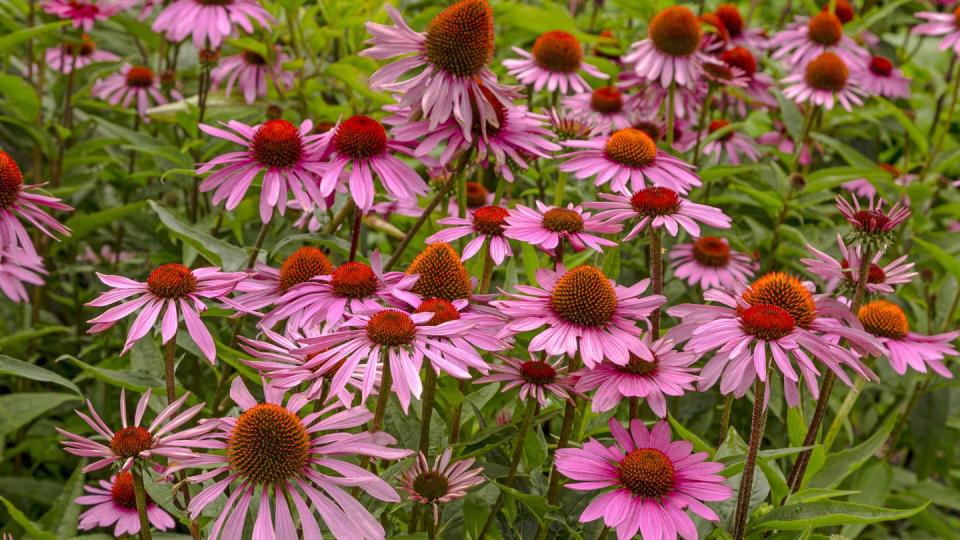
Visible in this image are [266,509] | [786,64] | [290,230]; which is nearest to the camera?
[266,509]

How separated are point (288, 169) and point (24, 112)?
3.94ft

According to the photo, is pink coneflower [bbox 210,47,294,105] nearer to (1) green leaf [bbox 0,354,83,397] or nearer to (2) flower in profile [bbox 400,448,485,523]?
(1) green leaf [bbox 0,354,83,397]

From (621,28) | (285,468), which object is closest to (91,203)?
(621,28)

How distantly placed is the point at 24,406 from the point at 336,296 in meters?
0.99

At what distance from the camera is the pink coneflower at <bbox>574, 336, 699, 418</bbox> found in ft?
4.26

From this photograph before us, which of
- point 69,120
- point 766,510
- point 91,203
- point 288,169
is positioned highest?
point 288,169

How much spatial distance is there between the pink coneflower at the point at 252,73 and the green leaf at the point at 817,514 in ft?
5.81

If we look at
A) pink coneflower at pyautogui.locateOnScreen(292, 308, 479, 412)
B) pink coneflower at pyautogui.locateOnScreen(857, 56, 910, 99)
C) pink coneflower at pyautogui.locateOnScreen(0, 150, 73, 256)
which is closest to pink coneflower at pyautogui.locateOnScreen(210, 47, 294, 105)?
pink coneflower at pyautogui.locateOnScreen(0, 150, 73, 256)

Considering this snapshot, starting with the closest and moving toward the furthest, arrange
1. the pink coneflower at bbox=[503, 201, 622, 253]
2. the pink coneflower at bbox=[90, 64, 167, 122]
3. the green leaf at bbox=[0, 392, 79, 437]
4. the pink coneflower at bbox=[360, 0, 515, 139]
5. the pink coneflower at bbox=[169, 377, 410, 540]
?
the pink coneflower at bbox=[169, 377, 410, 540] → the pink coneflower at bbox=[503, 201, 622, 253] → the pink coneflower at bbox=[360, 0, 515, 139] → the green leaf at bbox=[0, 392, 79, 437] → the pink coneflower at bbox=[90, 64, 167, 122]

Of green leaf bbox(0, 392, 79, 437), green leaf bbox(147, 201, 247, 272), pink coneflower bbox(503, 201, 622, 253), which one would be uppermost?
pink coneflower bbox(503, 201, 622, 253)

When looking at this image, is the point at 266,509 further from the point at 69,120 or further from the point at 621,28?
the point at 621,28

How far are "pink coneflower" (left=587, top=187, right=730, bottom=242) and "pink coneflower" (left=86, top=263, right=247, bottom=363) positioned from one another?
22.8 inches

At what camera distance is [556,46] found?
8.39 feet

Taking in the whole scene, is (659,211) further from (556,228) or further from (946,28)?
(946,28)
